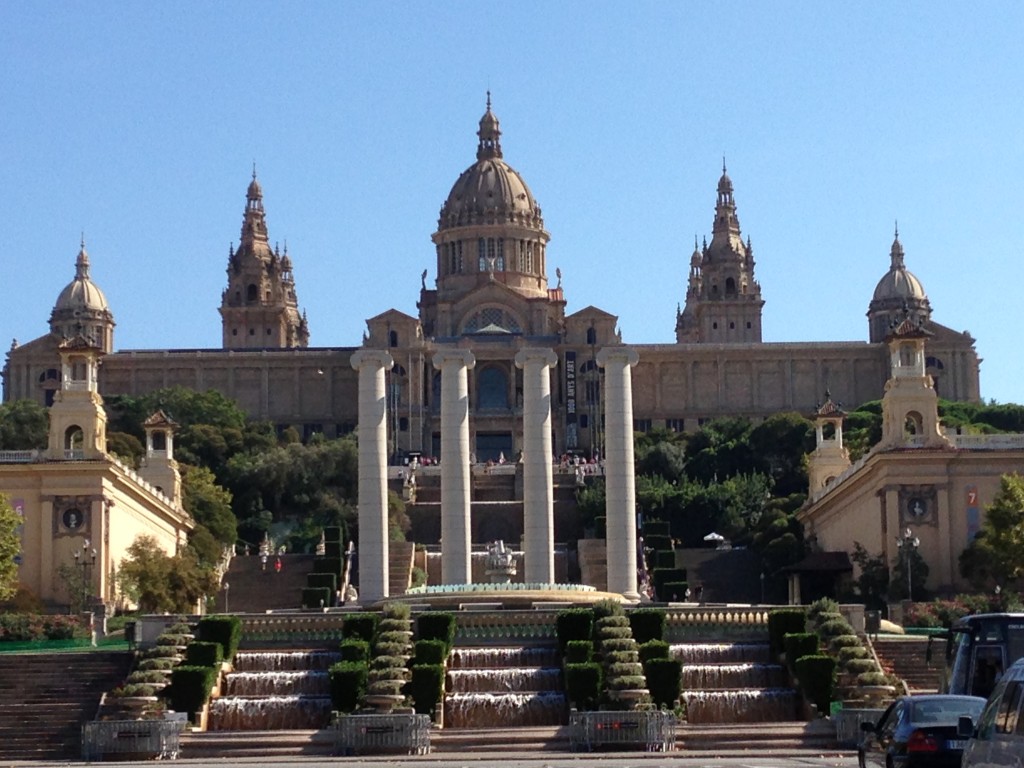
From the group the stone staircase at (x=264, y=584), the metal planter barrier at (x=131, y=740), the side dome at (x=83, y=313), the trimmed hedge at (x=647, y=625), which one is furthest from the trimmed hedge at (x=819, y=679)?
the side dome at (x=83, y=313)

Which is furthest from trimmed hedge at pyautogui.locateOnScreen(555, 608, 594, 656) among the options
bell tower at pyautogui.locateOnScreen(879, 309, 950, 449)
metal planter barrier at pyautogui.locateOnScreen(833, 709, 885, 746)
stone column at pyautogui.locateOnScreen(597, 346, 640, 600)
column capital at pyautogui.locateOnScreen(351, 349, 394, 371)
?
bell tower at pyautogui.locateOnScreen(879, 309, 950, 449)

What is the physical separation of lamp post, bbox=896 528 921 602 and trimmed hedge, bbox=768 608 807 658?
21.6 metres

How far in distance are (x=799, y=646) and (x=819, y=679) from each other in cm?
247

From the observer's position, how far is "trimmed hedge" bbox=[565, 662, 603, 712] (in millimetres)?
57312

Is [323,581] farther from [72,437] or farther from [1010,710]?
[1010,710]

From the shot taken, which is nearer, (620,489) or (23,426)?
(620,489)

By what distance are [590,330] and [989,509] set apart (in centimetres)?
9891

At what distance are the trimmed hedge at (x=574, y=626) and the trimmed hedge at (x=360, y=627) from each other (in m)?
5.01

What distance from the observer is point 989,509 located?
8512cm

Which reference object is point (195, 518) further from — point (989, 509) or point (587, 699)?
point (587, 699)

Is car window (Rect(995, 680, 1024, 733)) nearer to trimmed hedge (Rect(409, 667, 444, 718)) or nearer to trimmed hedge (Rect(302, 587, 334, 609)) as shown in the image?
trimmed hedge (Rect(409, 667, 444, 718))

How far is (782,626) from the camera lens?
62438mm

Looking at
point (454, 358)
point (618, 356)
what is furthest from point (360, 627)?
point (618, 356)

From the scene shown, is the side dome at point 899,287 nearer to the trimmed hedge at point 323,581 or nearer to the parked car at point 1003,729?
the trimmed hedge at point 323,581
